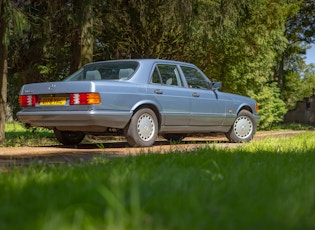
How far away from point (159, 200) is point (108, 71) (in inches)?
251

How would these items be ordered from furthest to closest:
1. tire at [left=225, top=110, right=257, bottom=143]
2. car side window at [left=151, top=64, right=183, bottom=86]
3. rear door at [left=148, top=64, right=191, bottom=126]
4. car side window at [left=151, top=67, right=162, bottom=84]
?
tire at [left=225, top=110, right=257, bottom=143] < car side window at [left=151, top=64, right=183, bottom=86] < car side window at [left=151, top=67, right=162, bottom=84] < rear door at [left=148, top=64, right=191, bottom=126]

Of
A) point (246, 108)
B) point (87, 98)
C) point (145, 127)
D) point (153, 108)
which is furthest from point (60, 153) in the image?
point (246, 108)

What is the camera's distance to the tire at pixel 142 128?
8203 millimetres

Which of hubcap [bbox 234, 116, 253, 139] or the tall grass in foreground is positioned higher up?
the tall grass in foreground

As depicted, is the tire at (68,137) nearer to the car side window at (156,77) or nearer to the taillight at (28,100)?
the taillight at (28,100)

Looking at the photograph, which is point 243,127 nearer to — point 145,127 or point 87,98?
point 145,127

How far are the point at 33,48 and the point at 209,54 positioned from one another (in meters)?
5.51

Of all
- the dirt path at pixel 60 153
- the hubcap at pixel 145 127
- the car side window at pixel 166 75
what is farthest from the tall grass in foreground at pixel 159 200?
the car side window at pixel 166 75

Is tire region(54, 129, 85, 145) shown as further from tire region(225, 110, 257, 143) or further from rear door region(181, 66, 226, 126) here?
tire region(225, 110, 257, 143)

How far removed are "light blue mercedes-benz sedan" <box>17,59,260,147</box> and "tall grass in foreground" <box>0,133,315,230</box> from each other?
3.72m

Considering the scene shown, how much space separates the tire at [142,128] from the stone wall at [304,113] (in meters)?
25.6

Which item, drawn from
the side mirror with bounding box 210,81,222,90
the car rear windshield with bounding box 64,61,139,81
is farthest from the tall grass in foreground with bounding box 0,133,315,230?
the side mirror with bounding box 210,81,222,90

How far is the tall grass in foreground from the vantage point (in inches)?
89.1

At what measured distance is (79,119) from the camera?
25.5 ft
